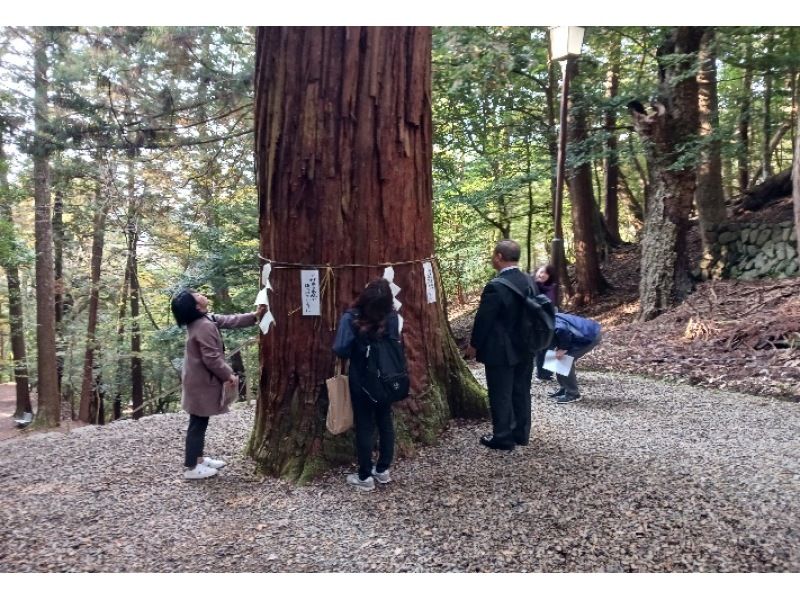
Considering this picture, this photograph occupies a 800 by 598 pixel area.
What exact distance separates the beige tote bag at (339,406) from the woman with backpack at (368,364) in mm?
39

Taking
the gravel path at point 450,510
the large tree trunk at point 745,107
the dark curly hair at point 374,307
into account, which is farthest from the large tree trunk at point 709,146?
the dark curly hair at point 374,307

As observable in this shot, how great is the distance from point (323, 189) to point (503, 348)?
55.6 inches

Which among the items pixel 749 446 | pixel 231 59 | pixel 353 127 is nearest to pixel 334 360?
pixel 353 127

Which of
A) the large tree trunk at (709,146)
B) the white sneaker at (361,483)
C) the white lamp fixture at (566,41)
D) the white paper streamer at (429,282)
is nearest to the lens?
the white sneaker at (361,483)

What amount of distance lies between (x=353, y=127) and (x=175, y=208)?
7622 millimetres

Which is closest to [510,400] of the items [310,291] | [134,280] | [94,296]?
[310,291]

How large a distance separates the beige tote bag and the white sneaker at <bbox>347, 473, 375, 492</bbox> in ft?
0.83

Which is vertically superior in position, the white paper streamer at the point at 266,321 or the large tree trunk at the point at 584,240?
the large tree trunk at the point at 584,240

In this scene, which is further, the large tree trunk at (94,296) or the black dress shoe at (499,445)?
the large tree trunk at (94,296)

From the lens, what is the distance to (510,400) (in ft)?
10.8

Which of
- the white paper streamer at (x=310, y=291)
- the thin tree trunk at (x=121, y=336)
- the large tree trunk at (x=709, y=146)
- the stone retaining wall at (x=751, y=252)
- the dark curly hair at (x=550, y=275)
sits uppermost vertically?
the large tree trunk at (x=709, y=146)

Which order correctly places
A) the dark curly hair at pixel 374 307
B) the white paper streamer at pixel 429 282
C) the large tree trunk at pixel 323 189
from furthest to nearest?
1. the white paper streamer at pixel 429 282
2. the large tree trunk at pixel 323 189
3. the dark curly hair at pixel 374 307

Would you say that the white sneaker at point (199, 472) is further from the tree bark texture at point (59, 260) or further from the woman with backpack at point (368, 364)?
the tree bark texture at point (59, 260)

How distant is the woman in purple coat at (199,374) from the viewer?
3.12 metres
